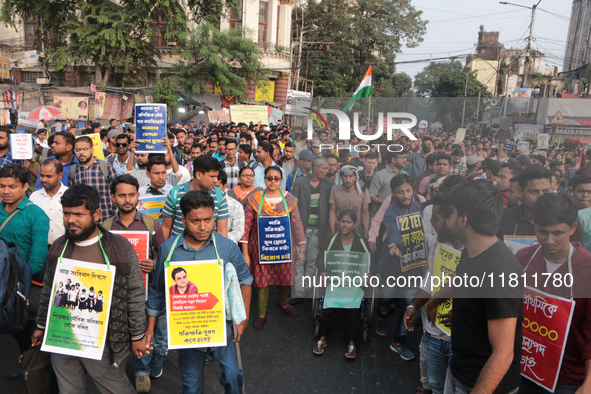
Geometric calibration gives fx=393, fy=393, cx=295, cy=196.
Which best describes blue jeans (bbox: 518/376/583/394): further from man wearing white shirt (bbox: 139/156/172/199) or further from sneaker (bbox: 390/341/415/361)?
man wearing white shirt (bbox: 139/156/172/199)

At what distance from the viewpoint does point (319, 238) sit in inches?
148

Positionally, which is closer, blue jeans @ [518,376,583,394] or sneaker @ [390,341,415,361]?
blue jeans @ [518,376,583,394]

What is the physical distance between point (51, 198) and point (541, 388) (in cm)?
379

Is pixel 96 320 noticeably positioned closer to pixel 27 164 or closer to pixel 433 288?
pixel 433 288

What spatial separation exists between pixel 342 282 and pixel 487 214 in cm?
183

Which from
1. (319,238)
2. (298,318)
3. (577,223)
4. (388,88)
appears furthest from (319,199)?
(388,88)

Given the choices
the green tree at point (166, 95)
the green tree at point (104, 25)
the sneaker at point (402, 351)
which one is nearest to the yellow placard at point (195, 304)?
the sneaker at point (402, 351)

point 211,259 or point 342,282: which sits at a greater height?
point 211,259

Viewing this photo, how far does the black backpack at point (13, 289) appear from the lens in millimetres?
2457

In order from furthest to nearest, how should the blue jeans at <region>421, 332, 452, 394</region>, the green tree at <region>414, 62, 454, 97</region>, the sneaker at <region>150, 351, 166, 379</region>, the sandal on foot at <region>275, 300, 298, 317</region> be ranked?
1. the green tree at <region>414, 62, 454, 97</region>
2. the sandal on foot at <region>275, 300, 298, 317</region>
3. the sneaker at <region>150, 351, 166, 379</region>
4. the blue jeans at <region>421, 332, 452, 394</region>

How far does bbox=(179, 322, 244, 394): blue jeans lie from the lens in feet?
8.11

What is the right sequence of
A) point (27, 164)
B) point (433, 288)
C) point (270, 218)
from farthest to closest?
point (27, 164)
point (270, 218)
point (433, 288)

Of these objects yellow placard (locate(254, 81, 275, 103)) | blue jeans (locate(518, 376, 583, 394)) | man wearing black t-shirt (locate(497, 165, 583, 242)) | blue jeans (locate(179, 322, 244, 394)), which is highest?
yellow placard (locate(254, 81, 275, 103))

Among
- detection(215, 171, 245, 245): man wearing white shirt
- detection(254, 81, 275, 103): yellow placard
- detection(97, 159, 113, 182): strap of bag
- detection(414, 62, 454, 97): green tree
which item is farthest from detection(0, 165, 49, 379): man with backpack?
detection(254, 81, 275, 103): yellow placard
